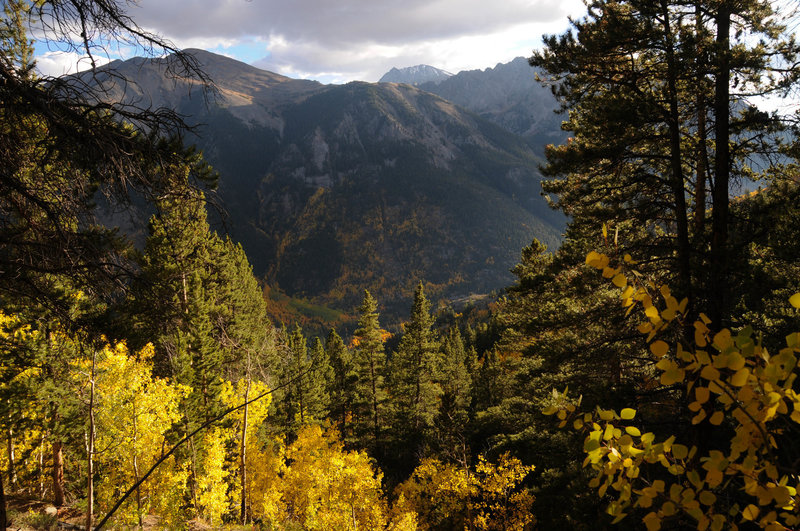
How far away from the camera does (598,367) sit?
765cm

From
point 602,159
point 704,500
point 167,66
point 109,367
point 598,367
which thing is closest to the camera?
point 704,500

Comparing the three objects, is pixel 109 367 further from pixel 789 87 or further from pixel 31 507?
pixel 789 87

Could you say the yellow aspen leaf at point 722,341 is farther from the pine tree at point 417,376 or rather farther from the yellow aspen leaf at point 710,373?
the pine tree at point 417,376

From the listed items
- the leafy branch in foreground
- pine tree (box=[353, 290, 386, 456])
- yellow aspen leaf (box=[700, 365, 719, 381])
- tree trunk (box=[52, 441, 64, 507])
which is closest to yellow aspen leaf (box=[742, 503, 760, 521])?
the leafy branch in foreground

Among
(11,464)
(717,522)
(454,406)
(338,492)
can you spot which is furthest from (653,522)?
(11,464)

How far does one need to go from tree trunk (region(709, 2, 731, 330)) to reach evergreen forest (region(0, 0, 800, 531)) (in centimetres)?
3

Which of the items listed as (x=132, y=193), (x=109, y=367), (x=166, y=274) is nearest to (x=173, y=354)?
(x=166, y=274)

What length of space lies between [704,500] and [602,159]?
260 inches

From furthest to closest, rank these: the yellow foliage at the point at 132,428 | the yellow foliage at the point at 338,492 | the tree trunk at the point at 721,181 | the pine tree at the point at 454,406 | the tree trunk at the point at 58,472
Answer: the pine tree at the point at 454,406 → the yellow foliage at the point at 338,492 → the tree trunk at the point at 58,472 → the yellow foliage at the point at 132,428 → the tree trunk at the point at 721,181

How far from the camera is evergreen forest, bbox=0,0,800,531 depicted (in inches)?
58.4

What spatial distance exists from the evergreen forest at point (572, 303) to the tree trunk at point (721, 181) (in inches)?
1.1

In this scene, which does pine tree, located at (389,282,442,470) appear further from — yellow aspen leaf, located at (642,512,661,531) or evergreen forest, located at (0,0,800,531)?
yellow aspen leaf, located at (642,512,661,531)

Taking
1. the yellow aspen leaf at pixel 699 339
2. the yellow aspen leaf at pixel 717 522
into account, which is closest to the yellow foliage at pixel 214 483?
the yellow aspen leaf at pixel 717 522

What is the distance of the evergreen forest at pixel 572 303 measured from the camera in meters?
1.48
